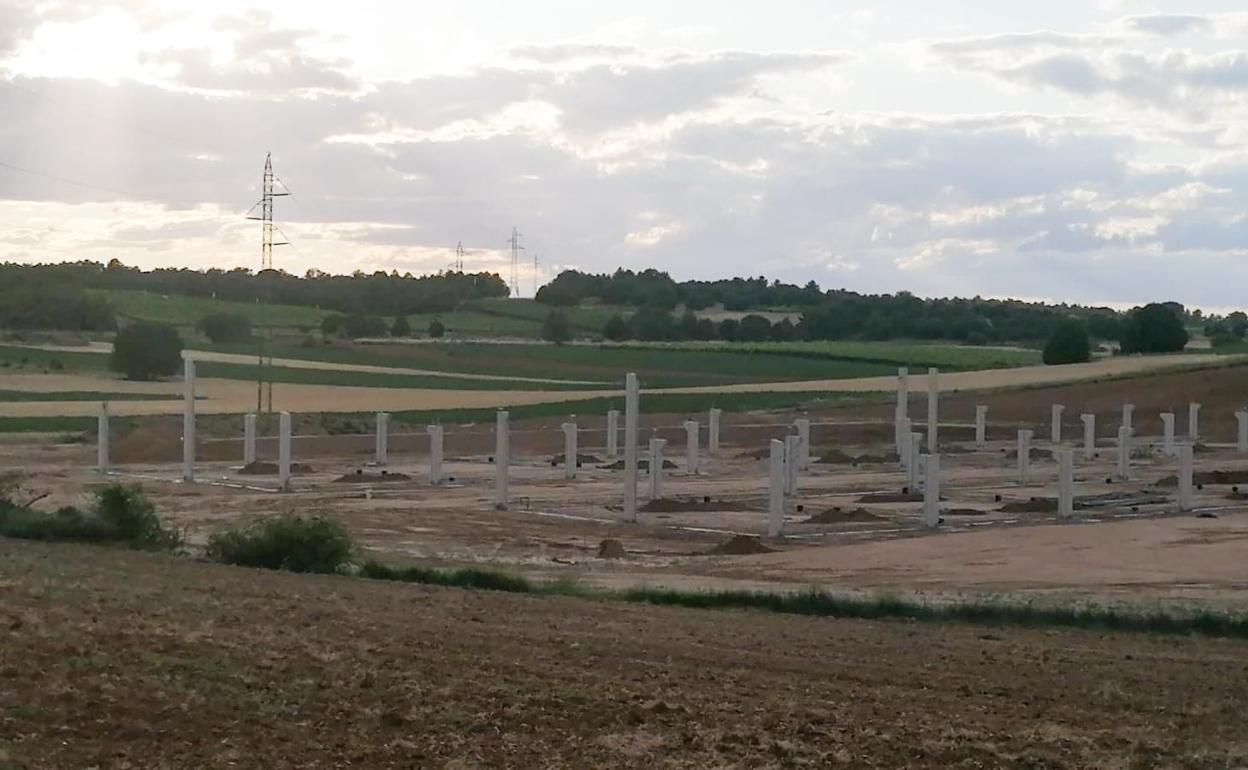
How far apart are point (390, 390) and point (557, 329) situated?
4022 centimetres

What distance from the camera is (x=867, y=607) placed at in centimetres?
1653

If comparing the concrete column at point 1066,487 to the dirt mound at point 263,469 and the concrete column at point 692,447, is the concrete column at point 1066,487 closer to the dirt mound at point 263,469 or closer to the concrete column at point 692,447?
the concrete column at point 692,447

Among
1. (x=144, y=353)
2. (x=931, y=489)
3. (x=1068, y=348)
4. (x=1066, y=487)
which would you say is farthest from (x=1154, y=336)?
(x=931, y=489)

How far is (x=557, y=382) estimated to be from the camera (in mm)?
87125

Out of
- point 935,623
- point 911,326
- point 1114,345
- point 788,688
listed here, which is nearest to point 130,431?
point 935,623

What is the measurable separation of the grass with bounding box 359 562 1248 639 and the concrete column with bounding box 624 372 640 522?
1041 cm

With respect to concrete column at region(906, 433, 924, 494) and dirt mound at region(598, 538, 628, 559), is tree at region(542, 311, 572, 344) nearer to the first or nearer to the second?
concrete column at region(906, 433, 924, 494)

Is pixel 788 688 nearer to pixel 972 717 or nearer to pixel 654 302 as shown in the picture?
pixel 972 717

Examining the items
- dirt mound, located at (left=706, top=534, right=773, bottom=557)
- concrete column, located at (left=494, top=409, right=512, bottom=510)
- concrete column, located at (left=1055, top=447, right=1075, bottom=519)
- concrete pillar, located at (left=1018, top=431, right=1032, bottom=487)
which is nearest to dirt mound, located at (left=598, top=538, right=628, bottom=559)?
dirt mound, located at (left=706, top=534, right=773, bottom=557)

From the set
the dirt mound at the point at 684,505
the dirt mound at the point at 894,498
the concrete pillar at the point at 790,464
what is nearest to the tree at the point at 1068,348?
the dirt mound at the point at 894,498

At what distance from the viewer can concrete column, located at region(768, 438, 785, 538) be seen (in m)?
26.6

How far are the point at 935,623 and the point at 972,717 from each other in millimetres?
5259

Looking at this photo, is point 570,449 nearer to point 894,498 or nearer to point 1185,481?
point 894,498

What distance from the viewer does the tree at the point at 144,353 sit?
252 feet
